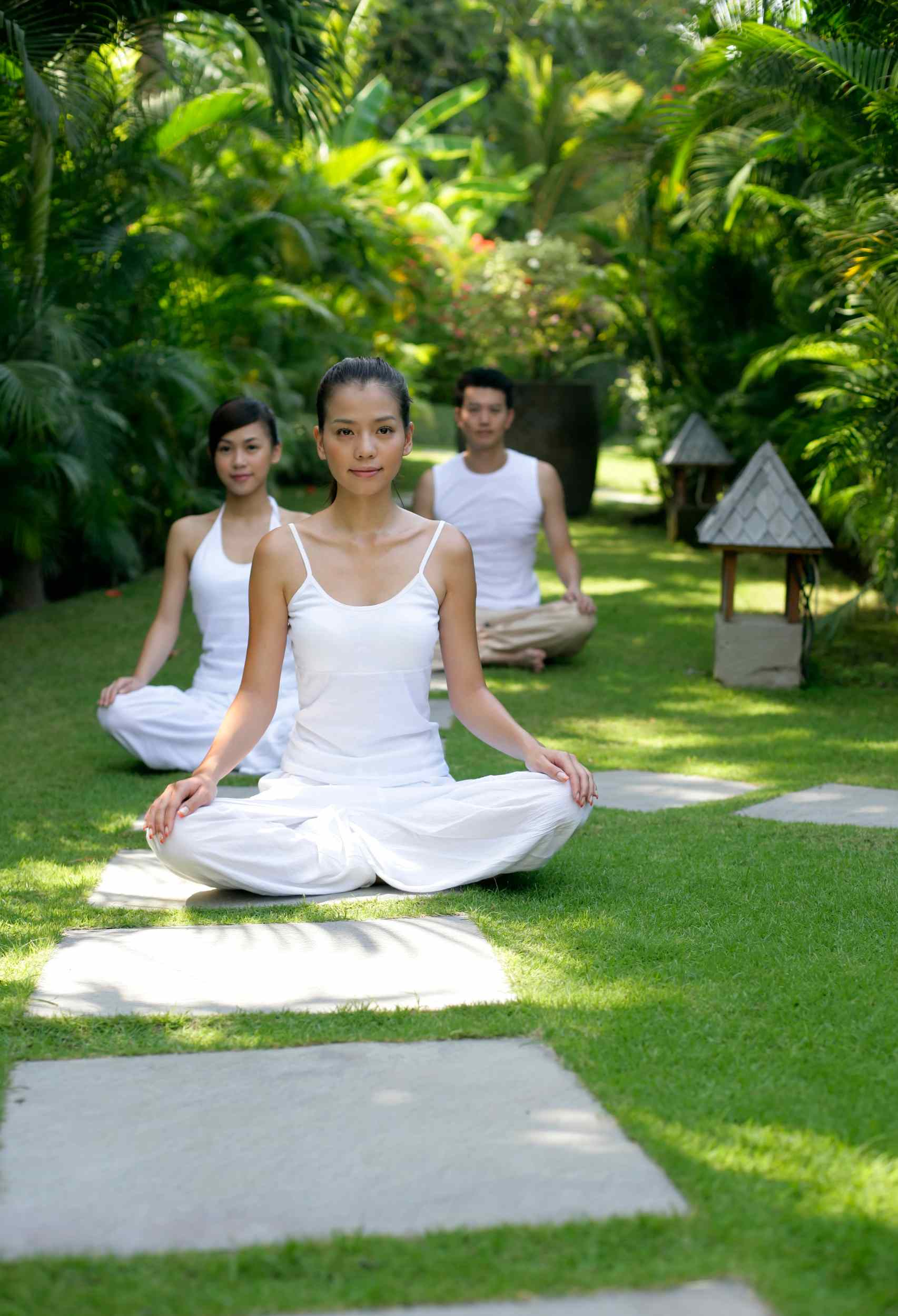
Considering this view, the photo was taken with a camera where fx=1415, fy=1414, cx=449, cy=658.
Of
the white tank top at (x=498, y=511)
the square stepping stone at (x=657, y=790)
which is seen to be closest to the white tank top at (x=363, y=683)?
the square stepping stone at (x=657, y=790)

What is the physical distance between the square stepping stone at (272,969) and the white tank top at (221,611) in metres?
2.52

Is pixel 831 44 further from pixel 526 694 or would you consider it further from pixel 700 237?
pixel 700 237

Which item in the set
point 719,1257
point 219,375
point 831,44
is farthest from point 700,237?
point 719,1257

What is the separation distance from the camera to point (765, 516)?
724 centimetres

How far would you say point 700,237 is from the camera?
12.0 metres

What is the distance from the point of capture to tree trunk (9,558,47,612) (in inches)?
383

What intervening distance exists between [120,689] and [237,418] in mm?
1188

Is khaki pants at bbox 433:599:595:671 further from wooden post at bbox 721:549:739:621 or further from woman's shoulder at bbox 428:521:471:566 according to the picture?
woman's shoulder at bbox 428:521:471:566

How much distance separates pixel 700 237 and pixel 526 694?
6.36m

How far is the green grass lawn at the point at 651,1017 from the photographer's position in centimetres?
185

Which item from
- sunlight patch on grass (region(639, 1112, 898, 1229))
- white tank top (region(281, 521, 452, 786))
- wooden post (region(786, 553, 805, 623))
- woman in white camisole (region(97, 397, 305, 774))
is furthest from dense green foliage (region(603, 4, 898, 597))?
sunlight patch on grass (region(639, 1112, 898, 1229))

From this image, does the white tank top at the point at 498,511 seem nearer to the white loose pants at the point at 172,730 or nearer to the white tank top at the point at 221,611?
the white tank top at the point at 221,611

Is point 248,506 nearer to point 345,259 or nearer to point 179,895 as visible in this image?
point 179,895

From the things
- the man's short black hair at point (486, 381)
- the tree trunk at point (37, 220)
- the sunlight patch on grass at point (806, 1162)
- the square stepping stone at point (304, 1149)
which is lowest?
the square stepping stone at point (304, 1149)
